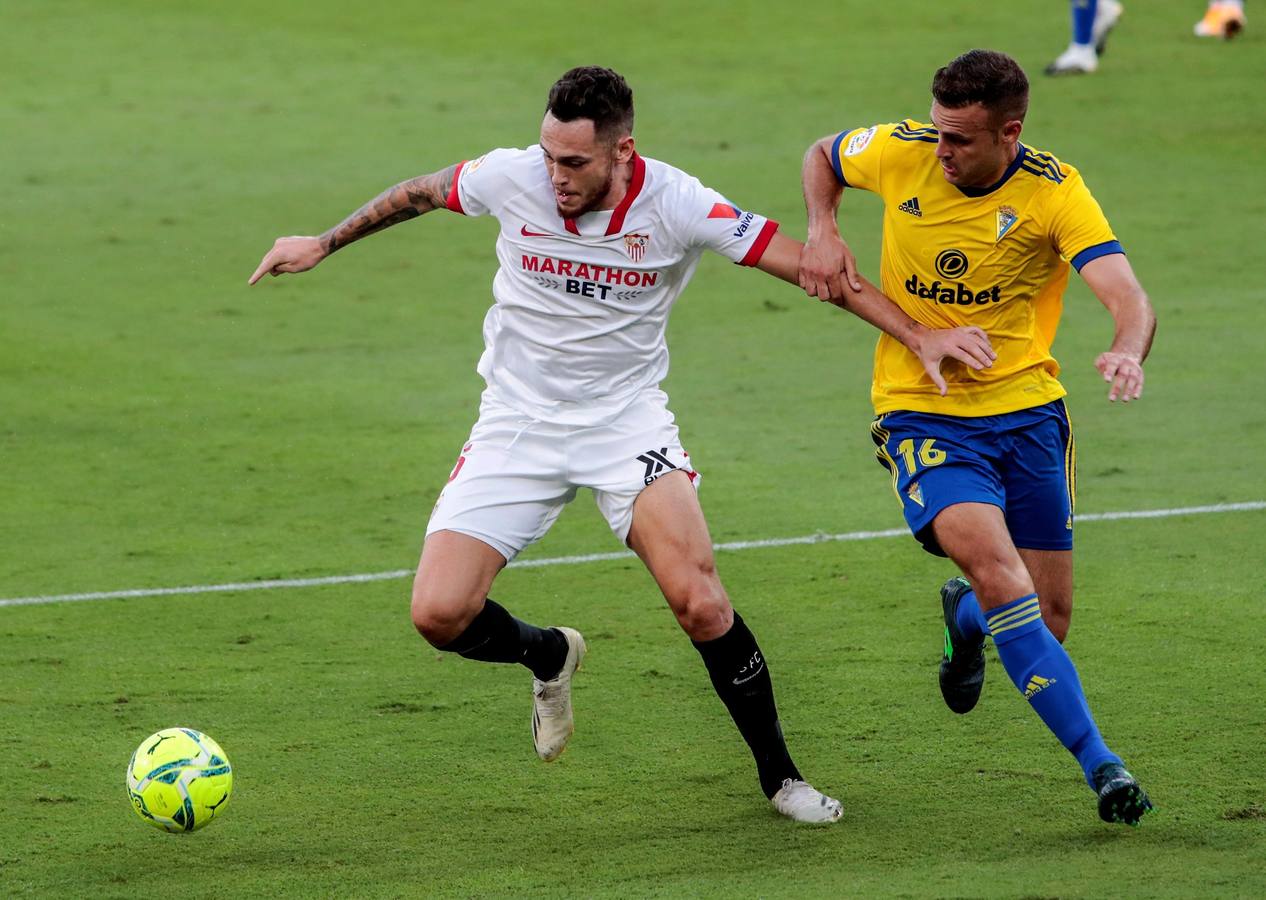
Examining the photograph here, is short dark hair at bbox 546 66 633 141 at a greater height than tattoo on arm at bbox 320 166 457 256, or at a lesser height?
greater

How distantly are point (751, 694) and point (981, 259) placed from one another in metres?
1.57

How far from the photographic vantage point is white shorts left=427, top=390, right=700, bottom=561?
20.6 feet

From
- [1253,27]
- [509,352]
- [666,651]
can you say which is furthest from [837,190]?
[1253,27]

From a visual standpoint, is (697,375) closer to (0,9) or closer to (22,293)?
(22,293)

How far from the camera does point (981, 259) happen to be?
6266 millimetres

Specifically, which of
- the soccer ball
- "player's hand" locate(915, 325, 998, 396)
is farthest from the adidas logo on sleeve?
the soccer ball

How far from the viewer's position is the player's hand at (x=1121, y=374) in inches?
214

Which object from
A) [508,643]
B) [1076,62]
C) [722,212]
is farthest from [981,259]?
[1076,62]

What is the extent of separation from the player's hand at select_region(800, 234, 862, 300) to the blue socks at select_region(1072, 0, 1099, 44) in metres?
15.0

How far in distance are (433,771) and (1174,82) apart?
16.2m

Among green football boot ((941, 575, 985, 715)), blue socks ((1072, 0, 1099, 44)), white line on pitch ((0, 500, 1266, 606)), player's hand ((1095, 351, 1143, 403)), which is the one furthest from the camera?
blue socks ((1072, 0, 1099, 44))

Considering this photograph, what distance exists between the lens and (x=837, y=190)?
666 centimetres

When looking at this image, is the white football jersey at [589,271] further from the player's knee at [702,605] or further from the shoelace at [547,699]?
the shoelace at [547,699]

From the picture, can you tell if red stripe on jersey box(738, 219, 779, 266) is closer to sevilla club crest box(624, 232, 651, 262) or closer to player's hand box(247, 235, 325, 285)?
sevilla club crest box(624, 232, 651, 262)
